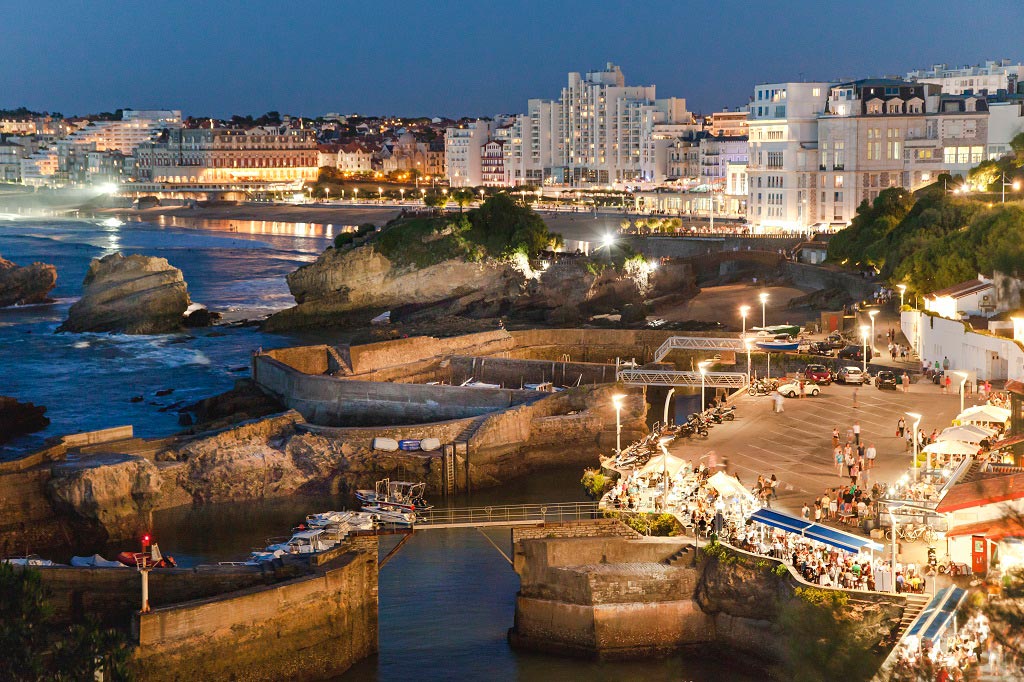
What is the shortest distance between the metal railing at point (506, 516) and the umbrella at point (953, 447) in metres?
6.02

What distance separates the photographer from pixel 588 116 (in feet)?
478

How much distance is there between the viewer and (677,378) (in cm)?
3484

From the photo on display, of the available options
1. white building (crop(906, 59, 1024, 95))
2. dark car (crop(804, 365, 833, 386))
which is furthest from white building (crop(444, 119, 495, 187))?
dark car (crop(804, 365, 833, 386))

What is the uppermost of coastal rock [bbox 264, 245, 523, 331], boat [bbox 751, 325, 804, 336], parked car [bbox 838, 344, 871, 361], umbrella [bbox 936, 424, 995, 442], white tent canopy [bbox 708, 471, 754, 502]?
coastal rock [bbox 264, 245, 523, 331]

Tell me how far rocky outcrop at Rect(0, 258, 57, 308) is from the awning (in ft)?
203

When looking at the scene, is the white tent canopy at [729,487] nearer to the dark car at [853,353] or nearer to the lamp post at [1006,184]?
the dark car at [853,353]

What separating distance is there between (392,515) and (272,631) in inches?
214

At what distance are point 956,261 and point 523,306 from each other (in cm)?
2329

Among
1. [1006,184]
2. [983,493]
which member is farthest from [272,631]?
[1006,184]

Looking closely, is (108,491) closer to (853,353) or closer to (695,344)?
(695,344)

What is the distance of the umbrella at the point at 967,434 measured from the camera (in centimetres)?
2334

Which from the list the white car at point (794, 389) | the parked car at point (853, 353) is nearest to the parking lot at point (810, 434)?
the white car at point (794, 389)

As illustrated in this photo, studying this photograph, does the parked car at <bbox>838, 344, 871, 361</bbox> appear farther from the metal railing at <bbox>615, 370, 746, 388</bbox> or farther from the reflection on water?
the reflection on water

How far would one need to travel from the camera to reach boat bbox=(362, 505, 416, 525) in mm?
23219
